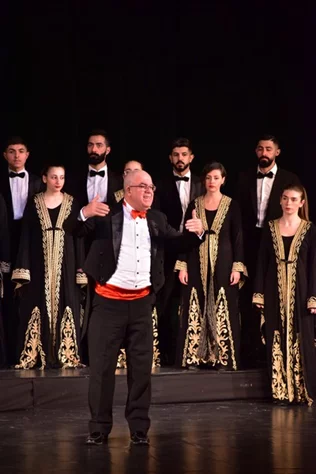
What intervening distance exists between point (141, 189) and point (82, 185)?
2237mm

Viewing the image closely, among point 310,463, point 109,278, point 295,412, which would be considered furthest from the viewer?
point 295,412

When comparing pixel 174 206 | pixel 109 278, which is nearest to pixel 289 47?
pixel 174 206

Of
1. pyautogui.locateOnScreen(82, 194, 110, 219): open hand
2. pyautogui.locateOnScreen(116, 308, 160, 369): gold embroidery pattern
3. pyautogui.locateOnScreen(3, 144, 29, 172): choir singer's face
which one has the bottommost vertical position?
pyautogui.locateOnScreen(116, 308, 160, 369): gold embroidery pattern

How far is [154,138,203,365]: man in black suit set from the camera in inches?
288

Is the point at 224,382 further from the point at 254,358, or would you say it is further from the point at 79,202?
the point at 79,202

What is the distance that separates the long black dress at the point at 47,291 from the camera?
7066mm

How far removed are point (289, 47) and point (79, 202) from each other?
216cm

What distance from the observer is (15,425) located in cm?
587

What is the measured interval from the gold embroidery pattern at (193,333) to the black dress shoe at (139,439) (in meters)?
1.89

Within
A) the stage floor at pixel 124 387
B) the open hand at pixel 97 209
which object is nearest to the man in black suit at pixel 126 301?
the open hand at pixel 97 209

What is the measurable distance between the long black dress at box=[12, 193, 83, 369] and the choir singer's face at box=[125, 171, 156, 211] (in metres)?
1.86

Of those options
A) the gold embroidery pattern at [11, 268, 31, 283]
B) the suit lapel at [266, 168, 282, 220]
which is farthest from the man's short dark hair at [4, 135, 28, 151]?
the suit lapel at [266, 168, 282, 220]

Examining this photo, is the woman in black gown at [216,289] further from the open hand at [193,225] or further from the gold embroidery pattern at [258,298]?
the open hand at [193,225]

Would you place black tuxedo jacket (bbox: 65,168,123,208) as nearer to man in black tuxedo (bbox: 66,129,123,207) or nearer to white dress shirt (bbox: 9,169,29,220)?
man in black tuxedo (bbox: 66,129,123,207)
